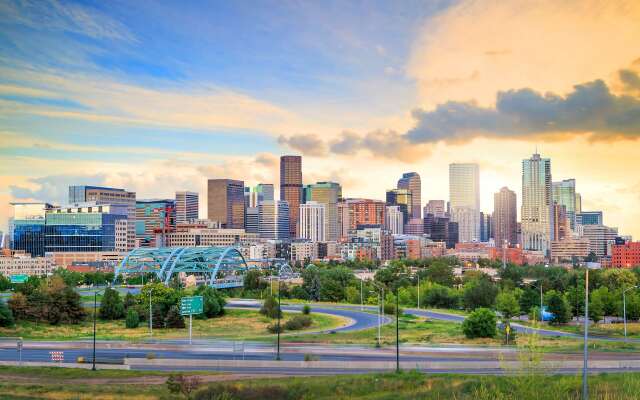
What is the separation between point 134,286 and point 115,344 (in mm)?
86990

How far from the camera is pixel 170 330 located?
8094 centimetres

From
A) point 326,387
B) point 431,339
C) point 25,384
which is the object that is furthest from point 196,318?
point 326,387

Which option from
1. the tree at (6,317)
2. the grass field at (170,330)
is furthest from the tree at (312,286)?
the tree at (6,317)

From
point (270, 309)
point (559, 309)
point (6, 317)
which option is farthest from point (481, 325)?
point (6, 317)

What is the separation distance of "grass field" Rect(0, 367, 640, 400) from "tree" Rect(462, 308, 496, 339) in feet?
81.4

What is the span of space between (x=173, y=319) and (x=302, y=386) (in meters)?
44.7

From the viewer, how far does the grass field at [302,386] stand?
36.6 meters

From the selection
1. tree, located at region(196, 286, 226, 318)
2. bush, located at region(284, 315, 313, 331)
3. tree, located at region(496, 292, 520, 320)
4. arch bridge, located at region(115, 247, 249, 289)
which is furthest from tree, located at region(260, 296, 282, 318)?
arch bridge, located at region(115, 247, 249, 289)

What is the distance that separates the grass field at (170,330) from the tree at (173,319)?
1.81m

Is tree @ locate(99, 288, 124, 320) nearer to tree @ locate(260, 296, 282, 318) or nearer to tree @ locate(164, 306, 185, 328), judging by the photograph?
tree @ locate(164, 306, 185, 328)

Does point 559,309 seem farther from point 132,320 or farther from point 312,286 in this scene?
point 132,320

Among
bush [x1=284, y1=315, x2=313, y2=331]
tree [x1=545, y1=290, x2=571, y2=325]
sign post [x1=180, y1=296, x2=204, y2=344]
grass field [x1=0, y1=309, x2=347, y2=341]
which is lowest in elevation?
grass field [x1=0, y1=309, x2=347, y2=341]

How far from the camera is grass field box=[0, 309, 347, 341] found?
75688mm

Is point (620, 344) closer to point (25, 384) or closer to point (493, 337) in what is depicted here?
point (493, 337)
